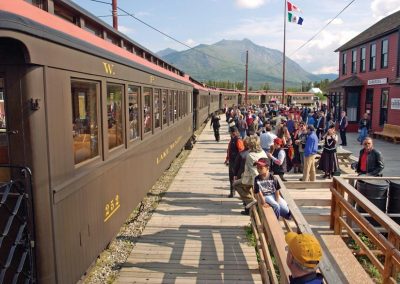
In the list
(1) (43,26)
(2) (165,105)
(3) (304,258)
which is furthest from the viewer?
(2) (165,105)

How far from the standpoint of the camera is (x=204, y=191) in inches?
404

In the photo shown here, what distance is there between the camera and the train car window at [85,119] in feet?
13.6

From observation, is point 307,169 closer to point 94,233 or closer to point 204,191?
point 204,191

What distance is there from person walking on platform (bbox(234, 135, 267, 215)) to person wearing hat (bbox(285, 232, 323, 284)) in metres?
4.27

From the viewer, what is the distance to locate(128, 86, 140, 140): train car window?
645cm

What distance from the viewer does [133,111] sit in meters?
6.66

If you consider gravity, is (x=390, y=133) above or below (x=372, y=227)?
below

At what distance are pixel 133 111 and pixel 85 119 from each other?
2260mm

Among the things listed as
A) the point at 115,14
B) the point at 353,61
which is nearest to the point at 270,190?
the point at 115,14

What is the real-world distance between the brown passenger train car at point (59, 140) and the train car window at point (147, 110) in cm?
143

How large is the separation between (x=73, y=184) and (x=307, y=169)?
791 cm

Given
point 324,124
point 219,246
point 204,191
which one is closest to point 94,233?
point 219,246

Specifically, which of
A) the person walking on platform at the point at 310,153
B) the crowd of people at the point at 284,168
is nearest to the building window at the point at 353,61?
the crowd of people at the point at 284,168

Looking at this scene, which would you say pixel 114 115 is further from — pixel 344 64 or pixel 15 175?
pixel 344 64
